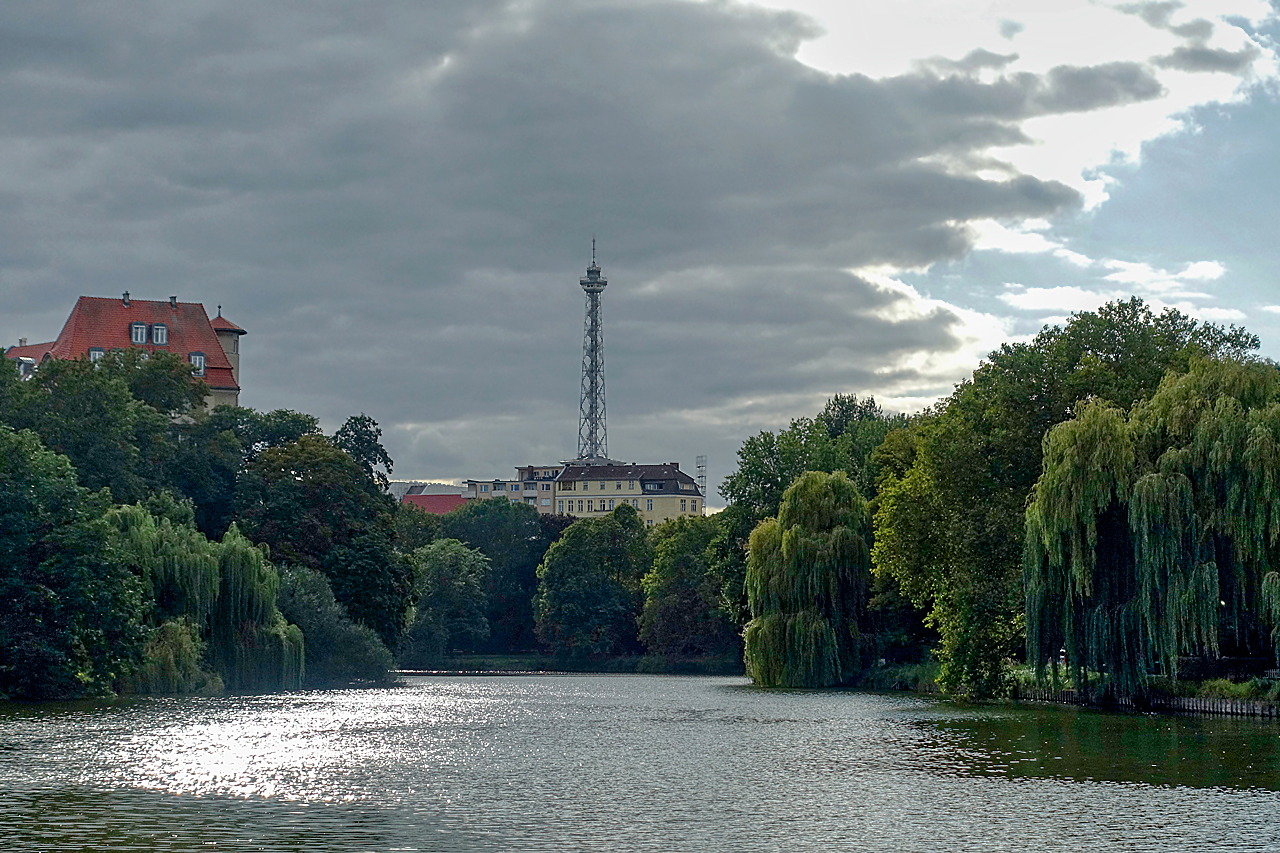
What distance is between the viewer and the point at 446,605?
13738 cm

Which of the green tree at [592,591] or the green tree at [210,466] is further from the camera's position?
the green tree at [592,591]

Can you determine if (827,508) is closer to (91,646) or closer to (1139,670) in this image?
(1139,670)

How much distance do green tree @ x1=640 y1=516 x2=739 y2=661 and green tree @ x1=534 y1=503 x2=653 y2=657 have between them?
7.30 m

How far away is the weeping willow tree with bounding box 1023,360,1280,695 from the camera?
42.7m

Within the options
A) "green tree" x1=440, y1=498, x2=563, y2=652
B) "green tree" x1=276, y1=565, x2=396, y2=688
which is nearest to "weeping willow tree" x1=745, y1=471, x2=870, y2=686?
"green tree" x1=276, y1=565, x2=396, y2=688

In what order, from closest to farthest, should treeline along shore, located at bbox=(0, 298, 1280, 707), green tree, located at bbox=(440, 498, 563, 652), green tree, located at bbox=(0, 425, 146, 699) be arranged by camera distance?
treeline along shore, located at bbox=(0, 298, 1280, 707), green tree, located at bbox=(0, 425, 146, 699), green tree, located at bbox=(440, 498, 563, 652)

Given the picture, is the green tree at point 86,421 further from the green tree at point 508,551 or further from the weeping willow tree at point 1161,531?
the green tree at point 508,551

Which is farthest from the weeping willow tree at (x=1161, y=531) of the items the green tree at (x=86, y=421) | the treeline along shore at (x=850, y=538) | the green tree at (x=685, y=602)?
the green tree at (x=685, y=602)

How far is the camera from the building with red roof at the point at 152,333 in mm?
117250

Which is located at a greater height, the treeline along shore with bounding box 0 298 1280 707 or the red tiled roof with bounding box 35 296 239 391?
the red tiled roof with bounding box 35 296 239 391

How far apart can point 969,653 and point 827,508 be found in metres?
18.8

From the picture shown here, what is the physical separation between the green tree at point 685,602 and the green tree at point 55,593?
71128 millimetres

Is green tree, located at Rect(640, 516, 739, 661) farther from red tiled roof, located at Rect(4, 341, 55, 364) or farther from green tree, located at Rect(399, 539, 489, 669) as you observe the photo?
red tiled roof, located at Rect(4, 341, 55, 364)

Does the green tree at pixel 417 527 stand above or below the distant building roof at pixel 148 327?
below
